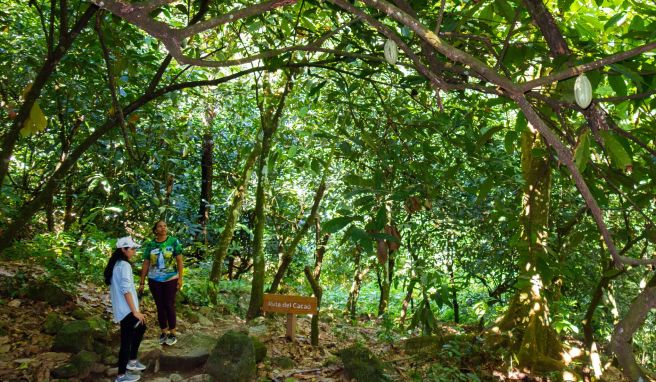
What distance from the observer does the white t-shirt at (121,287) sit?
4.43 m

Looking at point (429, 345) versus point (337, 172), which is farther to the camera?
point (337, 172)

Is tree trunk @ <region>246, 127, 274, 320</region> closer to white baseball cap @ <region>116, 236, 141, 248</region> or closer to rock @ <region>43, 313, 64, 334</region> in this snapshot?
rock @ <region>43, 313, 64, 334</region>

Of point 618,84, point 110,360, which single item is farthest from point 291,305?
point 618,84

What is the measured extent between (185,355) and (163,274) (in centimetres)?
87

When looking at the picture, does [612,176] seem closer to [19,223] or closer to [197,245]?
[19,223]

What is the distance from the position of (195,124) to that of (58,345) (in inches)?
160

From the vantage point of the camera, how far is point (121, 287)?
4.45 m

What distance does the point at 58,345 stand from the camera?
4898 mm

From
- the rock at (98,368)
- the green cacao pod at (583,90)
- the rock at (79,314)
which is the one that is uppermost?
the green cacao pod at (583,90)

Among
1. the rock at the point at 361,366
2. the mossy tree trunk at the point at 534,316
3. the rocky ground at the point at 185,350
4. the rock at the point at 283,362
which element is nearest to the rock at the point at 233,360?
the rocky ground at the point at 185,350

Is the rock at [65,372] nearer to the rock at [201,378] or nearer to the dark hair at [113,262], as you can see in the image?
the dark hair at [113,262]

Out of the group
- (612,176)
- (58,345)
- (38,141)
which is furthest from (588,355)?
(38,141)

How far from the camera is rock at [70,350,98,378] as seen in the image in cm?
455

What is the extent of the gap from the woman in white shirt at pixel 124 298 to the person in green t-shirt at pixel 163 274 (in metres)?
0.87
